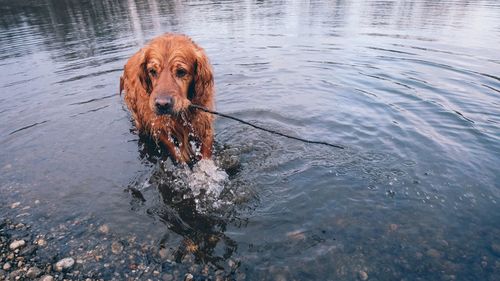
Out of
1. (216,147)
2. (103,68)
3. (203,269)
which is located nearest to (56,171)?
(216,147)

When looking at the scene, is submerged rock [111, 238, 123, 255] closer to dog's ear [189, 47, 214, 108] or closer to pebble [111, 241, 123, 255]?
pebble [111, 241, 123, 255]

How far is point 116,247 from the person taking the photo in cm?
409

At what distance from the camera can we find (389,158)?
5.86 m

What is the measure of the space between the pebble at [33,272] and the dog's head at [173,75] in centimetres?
237

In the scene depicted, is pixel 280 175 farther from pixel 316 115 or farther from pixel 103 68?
pixel 103 68

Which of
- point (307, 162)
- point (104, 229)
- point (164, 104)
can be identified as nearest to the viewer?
point (164, 104)

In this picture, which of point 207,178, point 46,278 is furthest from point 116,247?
point 207,178

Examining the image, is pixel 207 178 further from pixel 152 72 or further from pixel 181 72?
pixel 152 72

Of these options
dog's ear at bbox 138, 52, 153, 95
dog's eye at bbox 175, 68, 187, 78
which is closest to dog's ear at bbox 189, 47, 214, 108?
dog's eye at bbox 175, 68, 187, 78

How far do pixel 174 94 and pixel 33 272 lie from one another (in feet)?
9.04

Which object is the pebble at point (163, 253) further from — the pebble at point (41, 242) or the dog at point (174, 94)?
the dog at point (174, 94)

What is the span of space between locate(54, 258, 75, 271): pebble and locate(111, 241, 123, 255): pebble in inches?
18.2

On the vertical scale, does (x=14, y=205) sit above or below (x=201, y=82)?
below

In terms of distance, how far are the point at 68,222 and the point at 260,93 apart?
6205 mm
